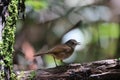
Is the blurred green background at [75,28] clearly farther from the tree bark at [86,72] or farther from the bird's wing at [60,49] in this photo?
the tree bark at [86,72]

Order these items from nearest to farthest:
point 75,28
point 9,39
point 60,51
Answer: point 9,39 < point 60,51 < point 75,28

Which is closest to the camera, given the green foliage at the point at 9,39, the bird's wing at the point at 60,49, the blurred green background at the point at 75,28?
the green foliage at the point at 9,39

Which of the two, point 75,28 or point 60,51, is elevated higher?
point 75,28

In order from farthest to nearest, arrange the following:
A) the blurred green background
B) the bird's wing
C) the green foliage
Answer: the blurred green background
the bird's wing
the green foliage

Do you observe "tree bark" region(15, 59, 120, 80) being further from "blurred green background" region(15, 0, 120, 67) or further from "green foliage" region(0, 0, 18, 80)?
"blurred green background" region(15, 0, 120, 67)

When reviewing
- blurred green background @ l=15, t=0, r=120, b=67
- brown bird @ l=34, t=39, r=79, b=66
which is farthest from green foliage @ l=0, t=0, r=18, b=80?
blurred green background @ l=15, t=0, r=120, b=67

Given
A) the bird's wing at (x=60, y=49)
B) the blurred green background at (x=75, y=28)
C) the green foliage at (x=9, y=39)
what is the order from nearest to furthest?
the green foliage at (x=9, y=39), the bird's wing at (x=60, y=49), the blurred green background at (x=75, y=28)

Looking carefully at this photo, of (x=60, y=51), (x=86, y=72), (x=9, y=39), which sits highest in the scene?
(x=9, y=39)

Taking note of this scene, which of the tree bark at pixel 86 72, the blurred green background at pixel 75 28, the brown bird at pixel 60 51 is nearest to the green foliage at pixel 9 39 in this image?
the tree bark at pixel 86 72

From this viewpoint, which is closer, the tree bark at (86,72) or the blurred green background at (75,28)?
the tree bark at (86,72)

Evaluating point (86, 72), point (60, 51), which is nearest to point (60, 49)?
point (60, 51)

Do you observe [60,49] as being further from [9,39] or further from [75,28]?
[75,28]

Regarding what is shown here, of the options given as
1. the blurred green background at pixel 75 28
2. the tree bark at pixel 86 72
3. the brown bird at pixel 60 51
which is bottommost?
the tree bark at pixel 86 72

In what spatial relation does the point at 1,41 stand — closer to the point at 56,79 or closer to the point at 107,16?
the point at 56,79
